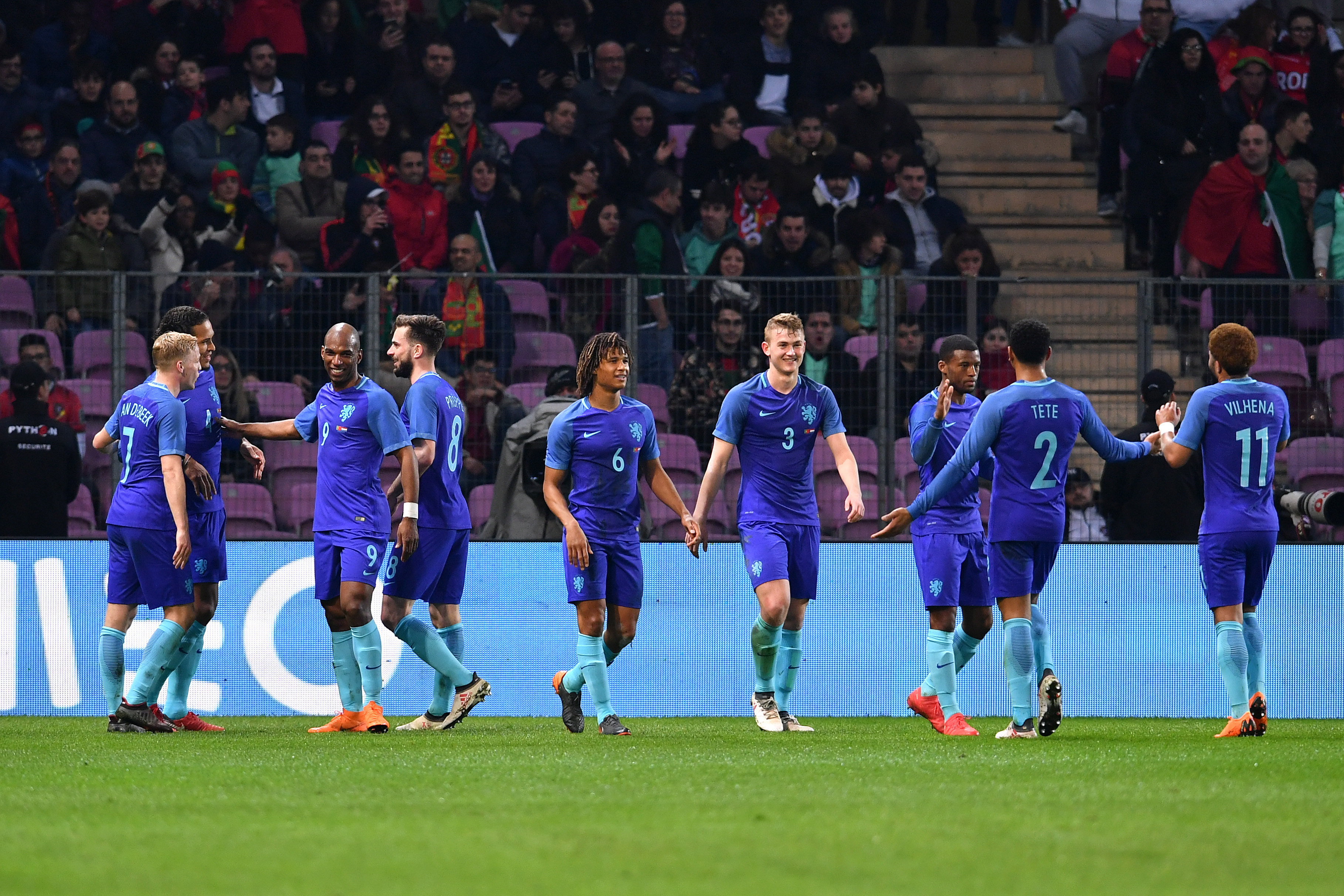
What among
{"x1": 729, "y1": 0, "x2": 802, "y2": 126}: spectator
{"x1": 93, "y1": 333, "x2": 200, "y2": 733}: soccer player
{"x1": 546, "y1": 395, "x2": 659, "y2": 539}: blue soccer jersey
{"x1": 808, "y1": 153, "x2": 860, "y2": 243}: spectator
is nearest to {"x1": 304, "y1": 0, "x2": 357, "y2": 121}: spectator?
{"x1": 729, "y1": 0, "x2": 802, "y2": 126}: spectator

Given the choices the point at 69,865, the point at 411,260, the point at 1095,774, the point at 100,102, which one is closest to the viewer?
the point at 69,865

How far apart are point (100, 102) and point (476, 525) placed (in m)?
6.84

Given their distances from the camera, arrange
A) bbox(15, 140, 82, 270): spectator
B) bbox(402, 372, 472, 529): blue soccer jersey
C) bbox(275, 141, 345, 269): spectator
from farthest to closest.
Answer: bbox(275, 141, 345, 269): spectator < bbox(15, 140, 82, 270): spectator < bbox(402, 372, 472, 529): blue soccer jersey

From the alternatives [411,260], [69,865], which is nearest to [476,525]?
[411,260]

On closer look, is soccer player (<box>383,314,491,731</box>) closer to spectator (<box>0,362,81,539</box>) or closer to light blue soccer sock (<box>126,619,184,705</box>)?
light blue soccer sock (<box>126,619,184,705</box>)

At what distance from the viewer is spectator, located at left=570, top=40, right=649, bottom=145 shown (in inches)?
638

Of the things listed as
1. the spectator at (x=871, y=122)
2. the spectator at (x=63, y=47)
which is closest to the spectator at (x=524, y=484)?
the spectator at (x=871, y=122)

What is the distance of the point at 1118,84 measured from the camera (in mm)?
16984

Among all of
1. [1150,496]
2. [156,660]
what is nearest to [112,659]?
[156,660]

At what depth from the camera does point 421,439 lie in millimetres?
9539

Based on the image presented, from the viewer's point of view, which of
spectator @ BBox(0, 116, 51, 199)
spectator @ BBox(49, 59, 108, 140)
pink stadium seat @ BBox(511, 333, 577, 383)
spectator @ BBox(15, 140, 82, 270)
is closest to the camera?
pink stadium seat @ BBox(511, 333, 577, 383)

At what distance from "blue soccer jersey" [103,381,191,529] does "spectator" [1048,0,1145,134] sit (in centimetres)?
1160

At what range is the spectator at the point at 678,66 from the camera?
1697 centimetres

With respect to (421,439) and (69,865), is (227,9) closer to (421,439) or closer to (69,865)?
(421,439)
